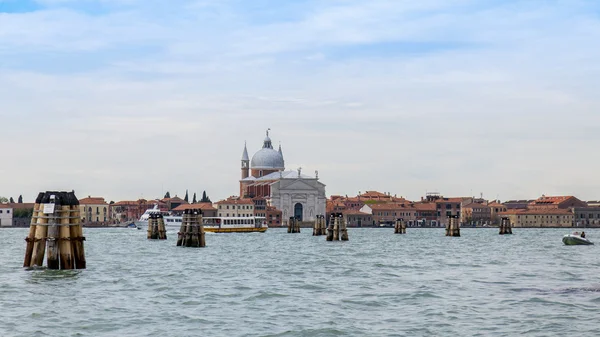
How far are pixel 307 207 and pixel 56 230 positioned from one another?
132 meters

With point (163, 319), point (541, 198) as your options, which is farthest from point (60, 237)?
point (541, 198)

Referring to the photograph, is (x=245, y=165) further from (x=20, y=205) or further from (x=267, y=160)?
(x=20, y=205)

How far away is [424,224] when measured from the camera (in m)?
173

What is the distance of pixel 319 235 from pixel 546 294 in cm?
7228

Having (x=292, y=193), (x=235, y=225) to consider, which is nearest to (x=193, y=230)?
(x=235, y=225)

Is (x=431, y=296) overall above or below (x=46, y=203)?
below

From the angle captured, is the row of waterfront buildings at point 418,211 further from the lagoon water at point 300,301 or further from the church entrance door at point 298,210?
the lagoon water at point 300,301

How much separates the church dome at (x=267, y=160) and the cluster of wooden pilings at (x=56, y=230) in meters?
143

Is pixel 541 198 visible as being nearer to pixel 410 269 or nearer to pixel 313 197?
pixel 313 197

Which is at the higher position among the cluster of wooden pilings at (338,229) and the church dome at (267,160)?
the church dome at (267,160)

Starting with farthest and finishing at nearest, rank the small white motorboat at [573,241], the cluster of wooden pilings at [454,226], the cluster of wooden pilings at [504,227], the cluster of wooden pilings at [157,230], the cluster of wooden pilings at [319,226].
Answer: the cluster of wooden pilings at [504,227]
the cluster of wooden pilings at [454,226]
the cluster of wooden pilings at [319,226]
the cluster of wooden pilings at [157,230]
the small white motorboat at [573,241]

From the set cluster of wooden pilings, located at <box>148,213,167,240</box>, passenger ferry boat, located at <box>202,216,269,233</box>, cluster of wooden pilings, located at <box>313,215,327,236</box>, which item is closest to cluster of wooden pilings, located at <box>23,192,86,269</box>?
cluster of wooden pilings, located at <box>148,213,167,240</box>

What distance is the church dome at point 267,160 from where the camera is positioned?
568ft

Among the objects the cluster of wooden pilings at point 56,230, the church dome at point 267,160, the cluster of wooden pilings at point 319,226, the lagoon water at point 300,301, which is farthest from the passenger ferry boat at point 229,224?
the cluster of wooden pilings at point 56,230
